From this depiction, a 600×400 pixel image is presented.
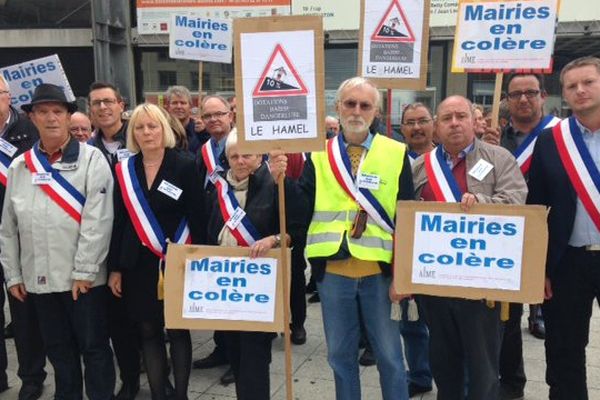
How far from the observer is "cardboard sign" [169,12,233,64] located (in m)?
6.62

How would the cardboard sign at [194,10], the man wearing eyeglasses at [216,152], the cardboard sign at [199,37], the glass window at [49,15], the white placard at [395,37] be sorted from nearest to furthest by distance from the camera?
the white placard at [395,37] → the man wearing eyeglasses at [216,152] → the cardboard sign at [199,37] → the cardboard sign at [194,10] → the glass window at [49,15]

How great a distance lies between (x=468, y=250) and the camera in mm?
2764

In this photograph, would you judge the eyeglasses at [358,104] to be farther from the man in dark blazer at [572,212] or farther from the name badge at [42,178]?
the name badge at [42,178]

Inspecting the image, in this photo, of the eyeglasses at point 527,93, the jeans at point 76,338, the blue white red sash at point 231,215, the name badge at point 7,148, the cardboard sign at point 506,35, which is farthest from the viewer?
the name badge at point 7,148

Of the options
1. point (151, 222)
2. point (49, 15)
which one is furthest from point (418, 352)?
point (49, 15)

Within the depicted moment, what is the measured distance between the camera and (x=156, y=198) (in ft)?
10.8

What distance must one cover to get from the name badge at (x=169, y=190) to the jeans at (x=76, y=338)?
762 millimetres

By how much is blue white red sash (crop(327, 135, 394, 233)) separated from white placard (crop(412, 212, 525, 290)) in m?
0.19

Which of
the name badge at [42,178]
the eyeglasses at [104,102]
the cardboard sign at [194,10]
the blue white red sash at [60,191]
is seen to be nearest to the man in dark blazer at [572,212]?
the blue white red sash at [60,191]

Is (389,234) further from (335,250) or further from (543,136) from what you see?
(543,136)

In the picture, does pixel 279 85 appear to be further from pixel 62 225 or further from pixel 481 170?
pixel 62 225

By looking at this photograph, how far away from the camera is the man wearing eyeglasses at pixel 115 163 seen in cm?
371

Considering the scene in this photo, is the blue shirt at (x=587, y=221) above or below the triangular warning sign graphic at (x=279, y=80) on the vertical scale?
below

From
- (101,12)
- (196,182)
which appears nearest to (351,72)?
(101,12)
